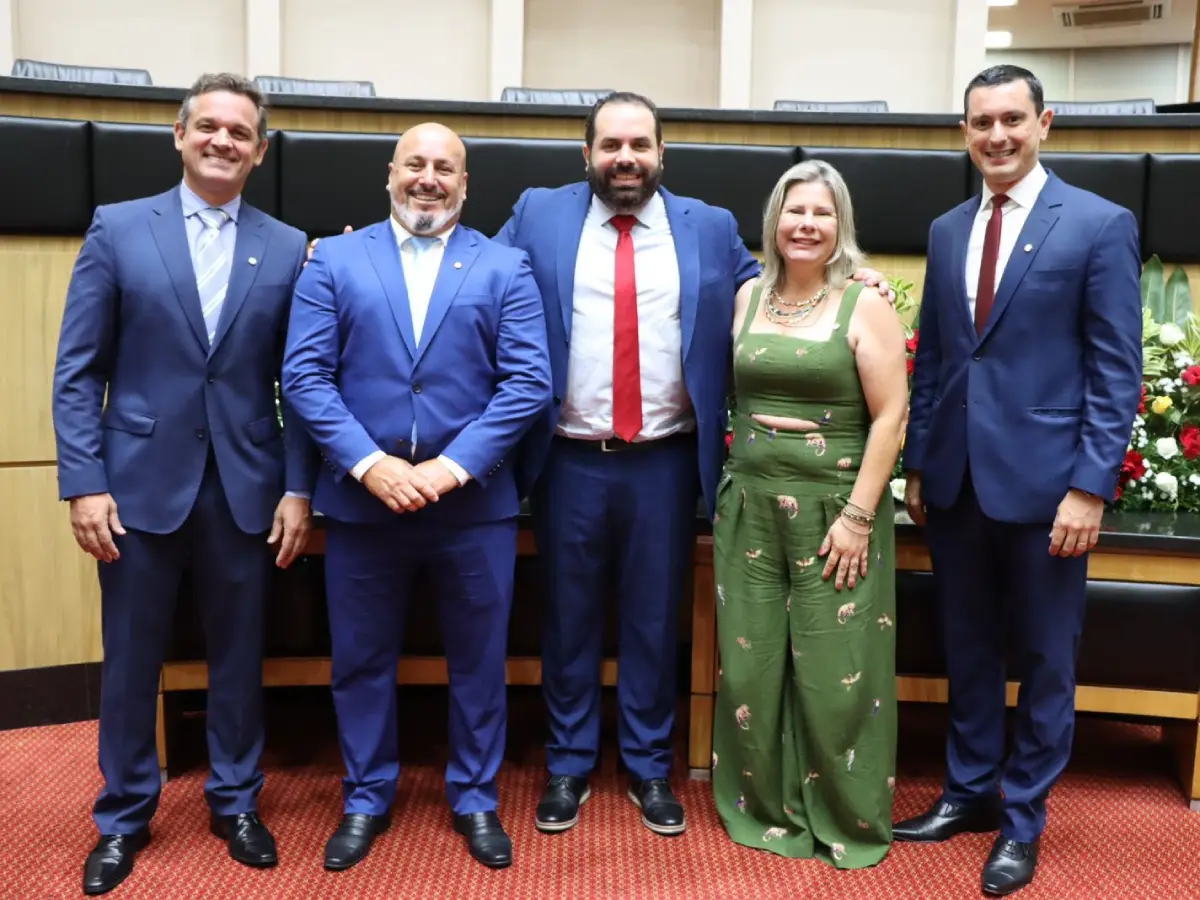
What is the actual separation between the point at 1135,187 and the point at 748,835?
7.03ft

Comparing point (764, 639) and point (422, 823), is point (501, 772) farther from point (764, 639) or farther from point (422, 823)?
point (764, 639)

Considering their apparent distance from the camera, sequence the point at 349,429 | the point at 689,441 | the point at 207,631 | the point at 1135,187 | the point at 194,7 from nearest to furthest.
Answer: the point at 349,429
the point at 207,631
the point at 689,441
the point at 1135,187
the point at 194,7

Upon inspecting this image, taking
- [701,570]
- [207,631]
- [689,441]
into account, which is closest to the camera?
[207,631]

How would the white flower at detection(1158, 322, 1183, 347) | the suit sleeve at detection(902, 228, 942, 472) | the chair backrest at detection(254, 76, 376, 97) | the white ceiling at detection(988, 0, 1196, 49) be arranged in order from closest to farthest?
1. the suit sleeve at detection(902, 228, 942, 472)
2. the white flower at detection(1158, 322, 1183, 347)
3. the chair backrest at detection(254, 76, 376, 97)
4. the white ceiling at detection(988, 0, 1196, 49)

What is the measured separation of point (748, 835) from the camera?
201cm

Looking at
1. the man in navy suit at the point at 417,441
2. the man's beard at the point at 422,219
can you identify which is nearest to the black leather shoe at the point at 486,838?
the man in navy suit at the point at 417,441

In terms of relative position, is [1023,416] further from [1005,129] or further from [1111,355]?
[1005,129]

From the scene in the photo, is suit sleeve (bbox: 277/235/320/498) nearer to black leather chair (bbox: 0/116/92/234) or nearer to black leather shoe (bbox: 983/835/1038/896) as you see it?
black leather chair (bbox: 0/116/92/234)

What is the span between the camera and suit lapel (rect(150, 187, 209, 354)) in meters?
1.81

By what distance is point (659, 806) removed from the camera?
207 cm

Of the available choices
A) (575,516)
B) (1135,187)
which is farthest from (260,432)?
(1135,187)

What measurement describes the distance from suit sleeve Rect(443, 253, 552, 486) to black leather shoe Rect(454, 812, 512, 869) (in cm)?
64

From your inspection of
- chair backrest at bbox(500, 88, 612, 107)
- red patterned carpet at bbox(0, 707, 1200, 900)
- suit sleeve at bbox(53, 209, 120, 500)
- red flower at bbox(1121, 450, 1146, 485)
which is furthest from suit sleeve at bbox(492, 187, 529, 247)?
chair backrest at bbox(500, 88, 612, 107)

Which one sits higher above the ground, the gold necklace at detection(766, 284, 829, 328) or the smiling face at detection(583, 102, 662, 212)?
the smiling face at detection(583, 102, 662, 212)
